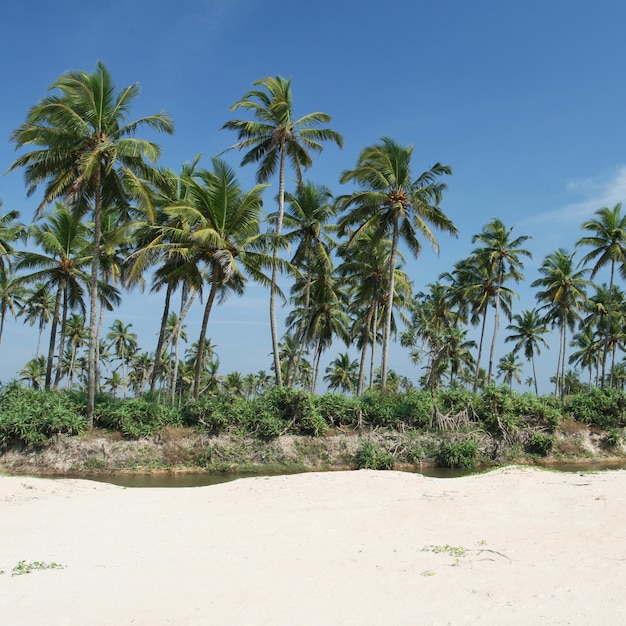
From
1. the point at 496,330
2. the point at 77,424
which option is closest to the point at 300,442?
the point at 77,424

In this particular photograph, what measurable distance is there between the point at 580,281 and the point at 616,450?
1557 centimetres

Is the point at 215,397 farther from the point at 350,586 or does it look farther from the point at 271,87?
the point at 350,586

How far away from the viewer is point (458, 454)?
21312mm

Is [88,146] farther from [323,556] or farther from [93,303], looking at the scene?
[323,556]

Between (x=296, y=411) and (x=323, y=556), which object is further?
(x=296, y=411)

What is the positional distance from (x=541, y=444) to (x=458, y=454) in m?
4.60

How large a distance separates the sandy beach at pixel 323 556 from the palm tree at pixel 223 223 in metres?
9.94

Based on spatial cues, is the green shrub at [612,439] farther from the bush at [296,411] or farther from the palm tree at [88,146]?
the palm tree at [88,146]

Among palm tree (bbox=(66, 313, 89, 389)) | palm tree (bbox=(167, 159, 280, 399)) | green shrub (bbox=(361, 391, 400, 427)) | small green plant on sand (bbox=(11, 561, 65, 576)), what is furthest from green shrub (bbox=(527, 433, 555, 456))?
palm tree (bbox=(66, 313, 89, 389))

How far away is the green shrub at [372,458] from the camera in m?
20.8

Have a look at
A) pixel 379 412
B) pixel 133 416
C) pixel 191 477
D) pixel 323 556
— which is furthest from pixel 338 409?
pixel 323 556

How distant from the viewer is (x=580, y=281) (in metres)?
36.4

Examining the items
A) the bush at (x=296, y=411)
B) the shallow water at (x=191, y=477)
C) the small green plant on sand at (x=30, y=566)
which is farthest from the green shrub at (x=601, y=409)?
the small green plant on sand at (x=30, y=566)

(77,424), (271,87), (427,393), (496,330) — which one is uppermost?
(271,87)
